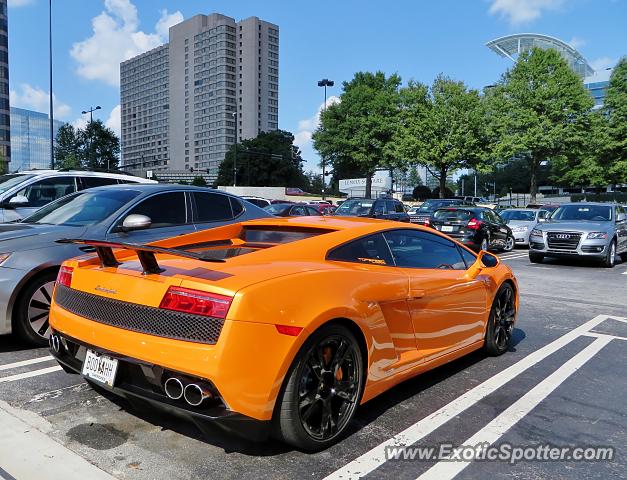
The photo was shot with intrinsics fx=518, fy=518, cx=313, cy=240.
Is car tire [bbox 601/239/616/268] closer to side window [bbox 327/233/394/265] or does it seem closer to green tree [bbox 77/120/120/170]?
side window [bbox 327/233/394/265]

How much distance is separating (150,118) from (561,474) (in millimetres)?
190953

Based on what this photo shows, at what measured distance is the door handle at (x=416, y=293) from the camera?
3.67m

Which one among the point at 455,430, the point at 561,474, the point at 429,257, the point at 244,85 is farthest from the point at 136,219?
the point at 244,85

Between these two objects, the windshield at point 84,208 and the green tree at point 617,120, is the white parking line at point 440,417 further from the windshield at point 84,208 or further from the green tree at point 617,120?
the green tree at point 617,120

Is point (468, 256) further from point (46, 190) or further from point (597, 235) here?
point (597, 235)

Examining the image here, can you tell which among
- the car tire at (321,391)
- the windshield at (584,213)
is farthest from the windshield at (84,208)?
the windshield at (584,213)

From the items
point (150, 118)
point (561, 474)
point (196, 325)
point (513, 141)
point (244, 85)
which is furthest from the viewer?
point (150, 118)

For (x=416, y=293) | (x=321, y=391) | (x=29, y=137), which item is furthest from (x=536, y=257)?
(x=29, y=137)

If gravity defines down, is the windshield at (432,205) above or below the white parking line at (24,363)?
above

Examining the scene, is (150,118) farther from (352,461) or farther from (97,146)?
(352,461)

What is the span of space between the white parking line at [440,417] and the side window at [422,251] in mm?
1022

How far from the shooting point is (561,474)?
291cm

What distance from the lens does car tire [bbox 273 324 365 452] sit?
281cm

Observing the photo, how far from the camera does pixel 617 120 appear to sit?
43.8 m
